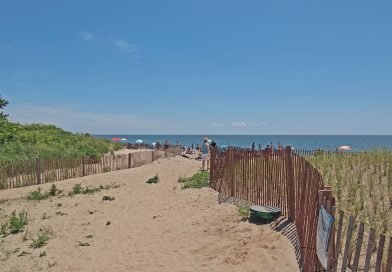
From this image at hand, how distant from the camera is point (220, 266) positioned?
6.93 metres

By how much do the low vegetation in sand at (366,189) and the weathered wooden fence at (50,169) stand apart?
1215cm

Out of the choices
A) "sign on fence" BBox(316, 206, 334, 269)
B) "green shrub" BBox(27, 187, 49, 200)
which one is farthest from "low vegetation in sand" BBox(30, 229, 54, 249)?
"sign on fence" BBox(316, 206, 334, 269)

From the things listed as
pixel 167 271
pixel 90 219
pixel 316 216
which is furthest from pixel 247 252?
pixel 90 219

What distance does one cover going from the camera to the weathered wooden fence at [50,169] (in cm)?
1648

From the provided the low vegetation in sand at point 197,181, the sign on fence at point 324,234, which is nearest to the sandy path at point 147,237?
the low vegetation in sand at point 197,181

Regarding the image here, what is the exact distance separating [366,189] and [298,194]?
2936 millimetres

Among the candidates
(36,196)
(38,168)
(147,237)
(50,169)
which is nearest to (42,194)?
(36,196)

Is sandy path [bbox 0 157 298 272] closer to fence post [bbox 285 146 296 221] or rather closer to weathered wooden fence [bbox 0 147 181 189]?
fence post [bbox 285 146 296 221]

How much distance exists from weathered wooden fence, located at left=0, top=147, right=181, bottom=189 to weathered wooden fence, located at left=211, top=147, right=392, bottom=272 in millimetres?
8419

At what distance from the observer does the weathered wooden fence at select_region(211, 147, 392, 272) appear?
4219mm

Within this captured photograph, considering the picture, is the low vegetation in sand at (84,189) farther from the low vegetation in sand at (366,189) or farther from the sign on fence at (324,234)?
the sign on fence at (324,234)

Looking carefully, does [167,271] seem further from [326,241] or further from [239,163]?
[239,163]

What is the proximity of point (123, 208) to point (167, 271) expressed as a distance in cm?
565

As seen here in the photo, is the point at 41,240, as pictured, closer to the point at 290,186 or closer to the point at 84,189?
the point at 290,186
